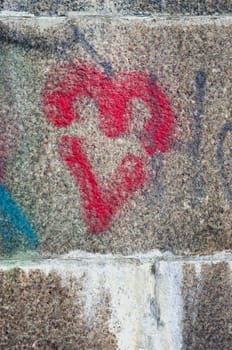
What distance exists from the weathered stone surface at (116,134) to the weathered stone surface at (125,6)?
26 millimetres

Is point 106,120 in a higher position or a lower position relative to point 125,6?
lower

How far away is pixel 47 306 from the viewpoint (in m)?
1.81

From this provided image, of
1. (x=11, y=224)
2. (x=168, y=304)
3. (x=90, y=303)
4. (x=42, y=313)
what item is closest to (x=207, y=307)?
(x=168, y=304)

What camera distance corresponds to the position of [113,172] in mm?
1831

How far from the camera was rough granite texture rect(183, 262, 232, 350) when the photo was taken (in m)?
1.87

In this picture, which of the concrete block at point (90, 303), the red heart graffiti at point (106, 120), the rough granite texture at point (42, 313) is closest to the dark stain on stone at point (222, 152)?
the red heart graffiti at point (106, 120)

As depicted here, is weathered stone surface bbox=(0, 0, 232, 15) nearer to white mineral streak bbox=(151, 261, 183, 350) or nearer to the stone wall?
the stone wall

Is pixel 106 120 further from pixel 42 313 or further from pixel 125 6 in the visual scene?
pixel 42 313

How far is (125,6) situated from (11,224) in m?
0.55

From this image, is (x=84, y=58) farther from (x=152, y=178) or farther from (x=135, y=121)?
(x=152, y=178)

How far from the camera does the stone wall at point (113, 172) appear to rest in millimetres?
1809

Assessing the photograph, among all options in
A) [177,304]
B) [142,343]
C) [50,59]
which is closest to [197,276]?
[177,304]

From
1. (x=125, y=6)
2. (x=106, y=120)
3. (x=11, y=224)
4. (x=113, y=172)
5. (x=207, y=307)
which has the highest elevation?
(x=125, y=6)

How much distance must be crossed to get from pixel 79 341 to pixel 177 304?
0.78 ft
